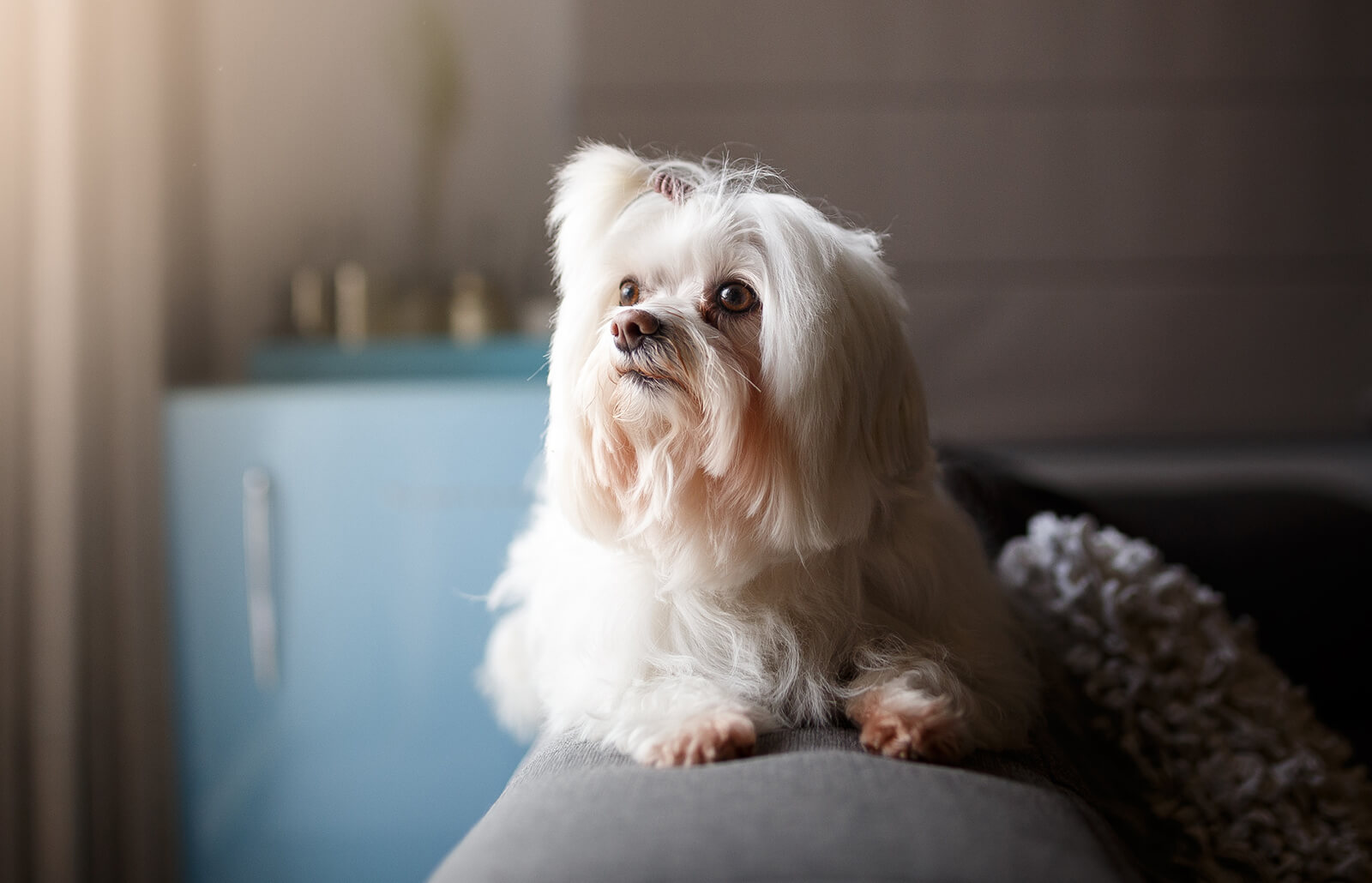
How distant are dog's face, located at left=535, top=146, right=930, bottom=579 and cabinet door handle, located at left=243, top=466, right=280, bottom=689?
3.52ft

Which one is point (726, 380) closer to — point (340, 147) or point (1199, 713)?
point (1199, 713)

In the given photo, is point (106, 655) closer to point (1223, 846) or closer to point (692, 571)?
point (692, 571)

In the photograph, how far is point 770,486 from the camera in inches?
40.3

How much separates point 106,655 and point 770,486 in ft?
5.22

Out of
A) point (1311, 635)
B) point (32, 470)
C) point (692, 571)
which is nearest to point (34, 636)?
point (32, 470)

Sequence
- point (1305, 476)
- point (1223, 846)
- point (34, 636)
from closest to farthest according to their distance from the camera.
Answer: point (1223, 846)
point (34, 636)
point (1305, 476)

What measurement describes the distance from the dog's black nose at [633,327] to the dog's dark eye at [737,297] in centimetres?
10

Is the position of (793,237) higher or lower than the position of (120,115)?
lower

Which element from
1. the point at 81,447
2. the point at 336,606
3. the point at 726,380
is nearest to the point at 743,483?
the point at 726,380

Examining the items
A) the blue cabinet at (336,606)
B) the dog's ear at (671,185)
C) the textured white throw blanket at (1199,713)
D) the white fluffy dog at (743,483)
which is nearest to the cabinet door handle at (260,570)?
the blue cabinet at (336,606)

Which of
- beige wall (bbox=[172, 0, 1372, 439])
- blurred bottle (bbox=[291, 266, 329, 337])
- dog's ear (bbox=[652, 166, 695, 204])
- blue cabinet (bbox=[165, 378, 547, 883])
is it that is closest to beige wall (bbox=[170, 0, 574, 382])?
beige wall (bbox=[172, 0, 1372, 439])

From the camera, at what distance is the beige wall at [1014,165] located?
8.70ft

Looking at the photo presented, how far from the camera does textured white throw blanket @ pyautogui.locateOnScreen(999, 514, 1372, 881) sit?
122 cm

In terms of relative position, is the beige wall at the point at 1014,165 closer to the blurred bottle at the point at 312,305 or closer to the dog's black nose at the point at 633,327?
the blurred bottle at the point at 312,305
